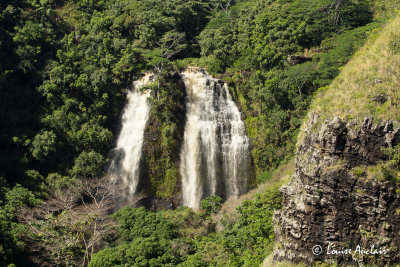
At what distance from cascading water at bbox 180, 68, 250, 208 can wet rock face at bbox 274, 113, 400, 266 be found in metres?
17.7

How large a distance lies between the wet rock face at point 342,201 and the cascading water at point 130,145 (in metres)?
19.7

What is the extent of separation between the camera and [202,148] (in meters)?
30.8

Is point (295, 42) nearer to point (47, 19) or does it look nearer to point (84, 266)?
point (47, 19)

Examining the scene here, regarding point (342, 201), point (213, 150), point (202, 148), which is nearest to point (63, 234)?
point (202, 148)

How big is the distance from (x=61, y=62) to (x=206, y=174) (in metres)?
16.4

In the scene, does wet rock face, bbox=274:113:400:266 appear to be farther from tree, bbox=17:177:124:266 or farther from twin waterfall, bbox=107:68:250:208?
twin waterfall, bbox=107:68:250:208

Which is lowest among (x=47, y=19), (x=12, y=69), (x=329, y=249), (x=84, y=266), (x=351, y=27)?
(x=84, y=266)

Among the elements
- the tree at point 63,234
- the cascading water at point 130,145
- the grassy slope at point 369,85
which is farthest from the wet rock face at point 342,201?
the cascading water at point 130,145

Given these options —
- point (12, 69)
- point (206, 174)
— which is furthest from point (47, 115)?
point (206, 174)

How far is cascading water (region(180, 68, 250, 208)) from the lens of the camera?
3007 cm

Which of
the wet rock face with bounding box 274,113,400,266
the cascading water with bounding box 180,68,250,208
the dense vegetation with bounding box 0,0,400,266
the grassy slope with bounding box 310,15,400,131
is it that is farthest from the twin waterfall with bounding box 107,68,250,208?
the grassy slope with bounding box 310,15,400,131

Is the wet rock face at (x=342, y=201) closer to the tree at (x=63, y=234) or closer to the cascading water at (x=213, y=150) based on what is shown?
the tree at (x=63, y=234)

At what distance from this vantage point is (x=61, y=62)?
109ft

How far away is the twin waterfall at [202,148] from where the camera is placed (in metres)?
30.1
